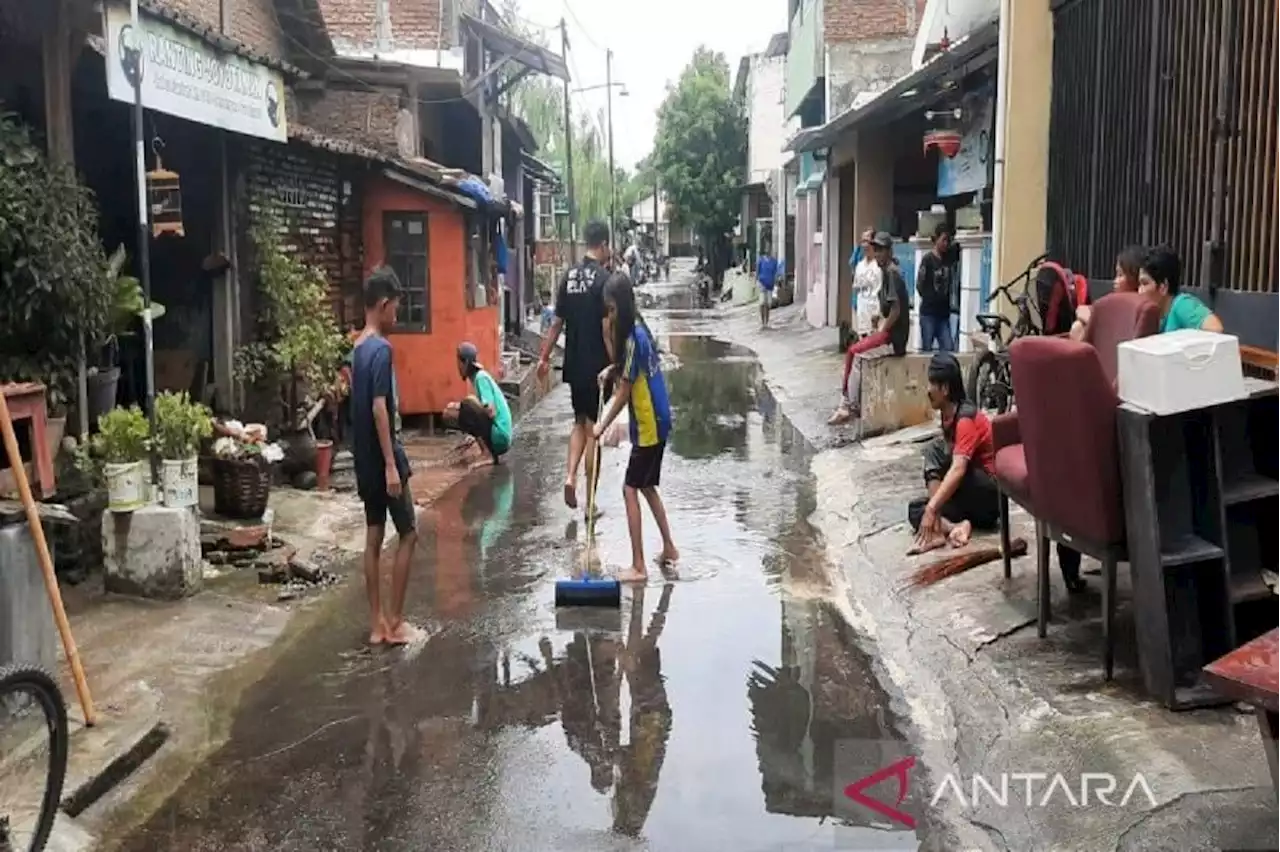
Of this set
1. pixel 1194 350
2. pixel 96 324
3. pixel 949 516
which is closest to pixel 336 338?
pixel 96 324

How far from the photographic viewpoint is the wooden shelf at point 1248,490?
521cm

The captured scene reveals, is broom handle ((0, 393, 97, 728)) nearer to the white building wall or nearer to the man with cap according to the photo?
the man with cap

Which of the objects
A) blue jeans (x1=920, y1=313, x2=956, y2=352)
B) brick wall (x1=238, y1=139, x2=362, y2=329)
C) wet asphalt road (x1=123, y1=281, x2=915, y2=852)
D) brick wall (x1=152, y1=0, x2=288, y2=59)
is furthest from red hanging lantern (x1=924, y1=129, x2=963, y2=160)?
brick wall (x1=152, y1=0, x2=288, y2=59)

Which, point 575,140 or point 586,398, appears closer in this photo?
point 586,398

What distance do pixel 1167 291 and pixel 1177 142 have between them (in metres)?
1.93

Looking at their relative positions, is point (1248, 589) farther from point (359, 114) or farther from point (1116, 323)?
point (359, 114)

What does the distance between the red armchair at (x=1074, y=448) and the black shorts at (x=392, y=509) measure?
10.8ft

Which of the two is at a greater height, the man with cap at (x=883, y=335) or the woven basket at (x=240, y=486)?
the man with cap at (x=883, y=335)

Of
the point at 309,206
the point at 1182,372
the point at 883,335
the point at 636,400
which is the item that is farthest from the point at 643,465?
the point at 309,206

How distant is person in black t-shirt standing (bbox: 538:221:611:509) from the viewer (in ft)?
33.7

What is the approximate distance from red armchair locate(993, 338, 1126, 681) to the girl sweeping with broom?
9.24ft

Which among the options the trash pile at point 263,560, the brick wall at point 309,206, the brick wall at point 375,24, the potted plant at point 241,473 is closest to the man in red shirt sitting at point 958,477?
the trash pile at point 263,560

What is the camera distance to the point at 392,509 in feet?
22.7

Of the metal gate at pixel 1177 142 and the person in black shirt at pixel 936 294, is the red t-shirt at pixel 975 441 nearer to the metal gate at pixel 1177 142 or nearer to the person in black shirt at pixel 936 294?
the metal gate at pixel 1177 142
